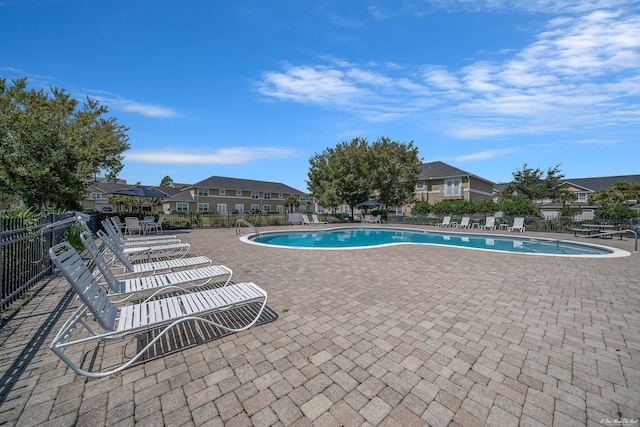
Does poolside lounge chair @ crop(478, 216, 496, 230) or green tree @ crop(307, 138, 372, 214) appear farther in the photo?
green tree @ crop(307, 138, 372, 214)

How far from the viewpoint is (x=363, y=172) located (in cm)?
2931

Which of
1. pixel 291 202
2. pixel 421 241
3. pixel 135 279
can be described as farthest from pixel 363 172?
pixel 135 279

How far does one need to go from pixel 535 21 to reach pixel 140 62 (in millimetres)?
16396

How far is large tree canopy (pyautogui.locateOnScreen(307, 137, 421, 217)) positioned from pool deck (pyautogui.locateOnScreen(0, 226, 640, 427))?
24680mm

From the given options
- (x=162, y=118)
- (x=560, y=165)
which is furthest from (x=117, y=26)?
(x=560, y=165)

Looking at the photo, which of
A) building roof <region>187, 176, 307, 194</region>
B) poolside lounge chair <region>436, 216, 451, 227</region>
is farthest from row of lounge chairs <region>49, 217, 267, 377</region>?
building roof <region>187, 176, 307, 194</region>

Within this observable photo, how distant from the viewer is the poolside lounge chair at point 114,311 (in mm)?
2197

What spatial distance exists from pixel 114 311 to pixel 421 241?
49.4 feet

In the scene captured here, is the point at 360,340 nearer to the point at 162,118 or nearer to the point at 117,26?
the point at 117,26

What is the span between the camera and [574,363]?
2.68 metres

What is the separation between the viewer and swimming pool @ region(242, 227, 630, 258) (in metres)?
12.0

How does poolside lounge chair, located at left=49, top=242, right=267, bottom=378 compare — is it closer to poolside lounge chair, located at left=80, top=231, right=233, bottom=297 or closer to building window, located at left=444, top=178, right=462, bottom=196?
poolside lounge chair, located at left=80, top=231, right=233, bottom=297

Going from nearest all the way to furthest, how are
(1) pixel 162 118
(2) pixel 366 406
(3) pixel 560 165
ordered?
1. (2) pixel 366 406
2. (1) pixel 162 118
3. (3) pixel 560 165

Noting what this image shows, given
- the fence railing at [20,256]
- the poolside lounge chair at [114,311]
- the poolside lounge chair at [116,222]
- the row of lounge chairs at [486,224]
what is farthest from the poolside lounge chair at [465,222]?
the fence railing at [20,256]
